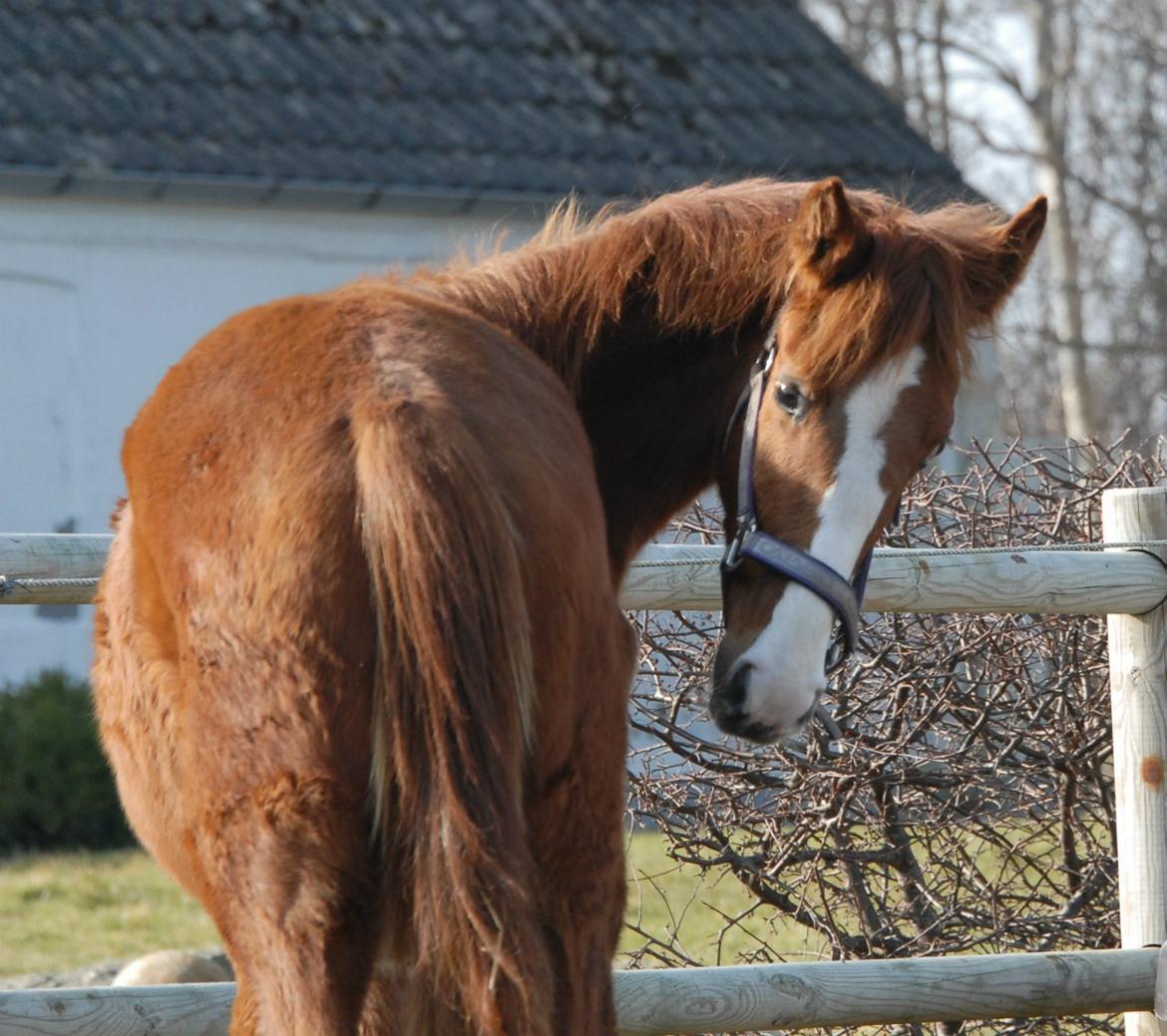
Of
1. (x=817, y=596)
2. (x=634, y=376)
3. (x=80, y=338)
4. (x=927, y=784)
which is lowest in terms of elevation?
(x=927, y=784)

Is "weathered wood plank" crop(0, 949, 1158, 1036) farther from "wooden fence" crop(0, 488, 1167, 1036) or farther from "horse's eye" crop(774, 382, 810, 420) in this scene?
"horse's eye" crop(774, 382, 810, 420)

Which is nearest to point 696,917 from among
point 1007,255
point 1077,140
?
point 1007,255

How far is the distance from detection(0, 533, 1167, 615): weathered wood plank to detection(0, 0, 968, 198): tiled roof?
6.53 m

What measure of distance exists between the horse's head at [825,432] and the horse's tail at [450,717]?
587mm

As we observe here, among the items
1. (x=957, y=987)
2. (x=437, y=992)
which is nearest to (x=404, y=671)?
(x=437, y=992)

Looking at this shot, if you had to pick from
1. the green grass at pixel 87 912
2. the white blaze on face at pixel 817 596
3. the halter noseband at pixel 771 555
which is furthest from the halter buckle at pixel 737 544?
the green grass at pixel 87 912

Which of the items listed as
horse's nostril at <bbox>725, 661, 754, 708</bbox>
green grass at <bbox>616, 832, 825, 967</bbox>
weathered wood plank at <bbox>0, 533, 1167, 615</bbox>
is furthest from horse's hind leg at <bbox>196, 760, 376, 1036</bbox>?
green grass at <bbox>616, 832, 825, 967</bbox>

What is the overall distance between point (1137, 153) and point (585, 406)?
817 inches

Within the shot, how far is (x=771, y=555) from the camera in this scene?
7.68 ft

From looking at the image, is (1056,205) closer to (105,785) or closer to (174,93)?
(174,93)

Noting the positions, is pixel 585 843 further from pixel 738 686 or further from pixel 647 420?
pixel 647 420

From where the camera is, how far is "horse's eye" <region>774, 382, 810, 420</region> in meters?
2.40

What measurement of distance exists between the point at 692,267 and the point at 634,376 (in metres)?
0.21

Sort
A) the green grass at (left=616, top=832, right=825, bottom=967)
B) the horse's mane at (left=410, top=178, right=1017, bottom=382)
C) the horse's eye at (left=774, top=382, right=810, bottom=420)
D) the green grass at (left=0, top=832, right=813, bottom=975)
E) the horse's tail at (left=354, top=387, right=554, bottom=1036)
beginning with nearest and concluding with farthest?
the horse's tail at (left=354, top=387, right=554, bottom=1036) → the horse's eye at (left=774, top=382, right=810, bottom=420) → the horse's mane at (left=410, top=178, right=1017, bottom=382) → the green grass at (left=616, top=832, right=825, bottom=967) → the green grass at (left=0, top=832, right=813, bottom=975)
